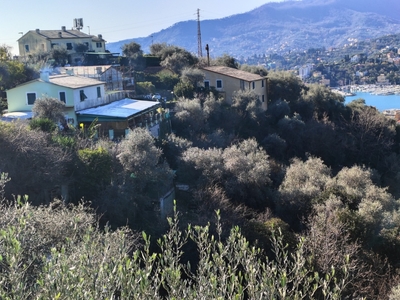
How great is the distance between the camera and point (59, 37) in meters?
51.9

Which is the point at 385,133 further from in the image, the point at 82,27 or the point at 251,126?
the point at 82,27

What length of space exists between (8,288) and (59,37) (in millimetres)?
48778

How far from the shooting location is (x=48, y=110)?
22.8 m

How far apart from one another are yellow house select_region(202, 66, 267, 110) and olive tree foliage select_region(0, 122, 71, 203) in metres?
22.5

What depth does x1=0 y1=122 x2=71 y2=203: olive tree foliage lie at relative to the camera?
16.3 metres

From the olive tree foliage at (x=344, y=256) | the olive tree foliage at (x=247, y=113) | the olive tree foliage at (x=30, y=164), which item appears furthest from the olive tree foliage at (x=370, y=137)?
the olive tree foliage at (x=30, y=164)

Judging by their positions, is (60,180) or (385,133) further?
(385,133)

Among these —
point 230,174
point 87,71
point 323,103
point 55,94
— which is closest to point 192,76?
point 87,71

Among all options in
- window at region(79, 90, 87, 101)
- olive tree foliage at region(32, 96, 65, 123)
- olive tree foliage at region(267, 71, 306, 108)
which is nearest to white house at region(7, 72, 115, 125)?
window at region(79, 90, 87, 101)

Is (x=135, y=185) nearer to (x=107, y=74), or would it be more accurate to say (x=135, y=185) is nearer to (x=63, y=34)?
(x=107, y=74)

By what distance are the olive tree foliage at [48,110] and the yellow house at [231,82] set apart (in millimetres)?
17935

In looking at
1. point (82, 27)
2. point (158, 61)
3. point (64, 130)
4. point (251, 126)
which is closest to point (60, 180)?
point (64, 130)

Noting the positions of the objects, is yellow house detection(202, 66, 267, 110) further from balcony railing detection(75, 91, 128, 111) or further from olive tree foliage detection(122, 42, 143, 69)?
olive tree foliage detection(122, 42, 143, 69)

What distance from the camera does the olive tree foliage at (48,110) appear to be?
2272 centimetres
